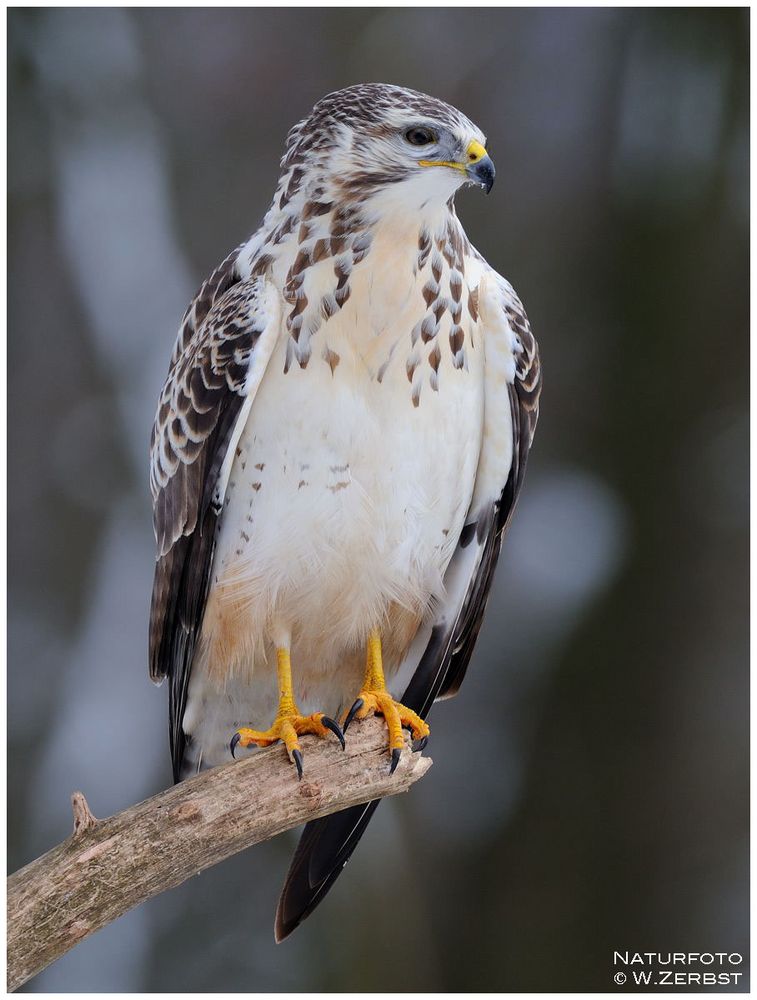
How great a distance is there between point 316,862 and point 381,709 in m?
0.58

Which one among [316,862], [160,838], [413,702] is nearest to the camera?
[160,838]

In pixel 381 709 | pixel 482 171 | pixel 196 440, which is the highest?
pixel 482 171

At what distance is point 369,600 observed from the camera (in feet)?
10.7

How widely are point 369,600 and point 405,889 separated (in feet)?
7.81

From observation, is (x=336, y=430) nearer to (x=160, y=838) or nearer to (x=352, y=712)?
(x=352, y=712)

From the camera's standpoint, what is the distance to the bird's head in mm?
2859

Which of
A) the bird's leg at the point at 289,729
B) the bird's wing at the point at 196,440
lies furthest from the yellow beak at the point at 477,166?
the bird's leg at the point at 289,729

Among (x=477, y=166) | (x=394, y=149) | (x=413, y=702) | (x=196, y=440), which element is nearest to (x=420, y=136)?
(x=394, y=149)

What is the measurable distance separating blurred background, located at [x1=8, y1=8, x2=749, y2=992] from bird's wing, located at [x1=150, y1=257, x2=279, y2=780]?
1535 mm

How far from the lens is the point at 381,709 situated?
10.5 feet

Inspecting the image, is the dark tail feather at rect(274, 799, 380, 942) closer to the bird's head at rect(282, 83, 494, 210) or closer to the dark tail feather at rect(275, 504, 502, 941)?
the dark tail feather at rect(275, 504, 502, 941)

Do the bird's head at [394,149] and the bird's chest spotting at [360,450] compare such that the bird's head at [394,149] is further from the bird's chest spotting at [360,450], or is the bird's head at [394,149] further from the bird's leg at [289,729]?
the bird's leg at [289,729]

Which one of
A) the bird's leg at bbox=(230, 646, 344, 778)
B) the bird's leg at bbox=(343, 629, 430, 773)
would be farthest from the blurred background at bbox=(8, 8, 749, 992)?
the bird's leg at bbox=(230, 646, 344, 778)

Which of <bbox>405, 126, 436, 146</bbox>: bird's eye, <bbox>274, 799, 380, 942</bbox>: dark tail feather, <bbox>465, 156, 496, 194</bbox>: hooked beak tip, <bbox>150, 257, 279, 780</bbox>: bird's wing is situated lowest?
<bbox>274, 799, 380, 942</bbox>: dark tail feather
